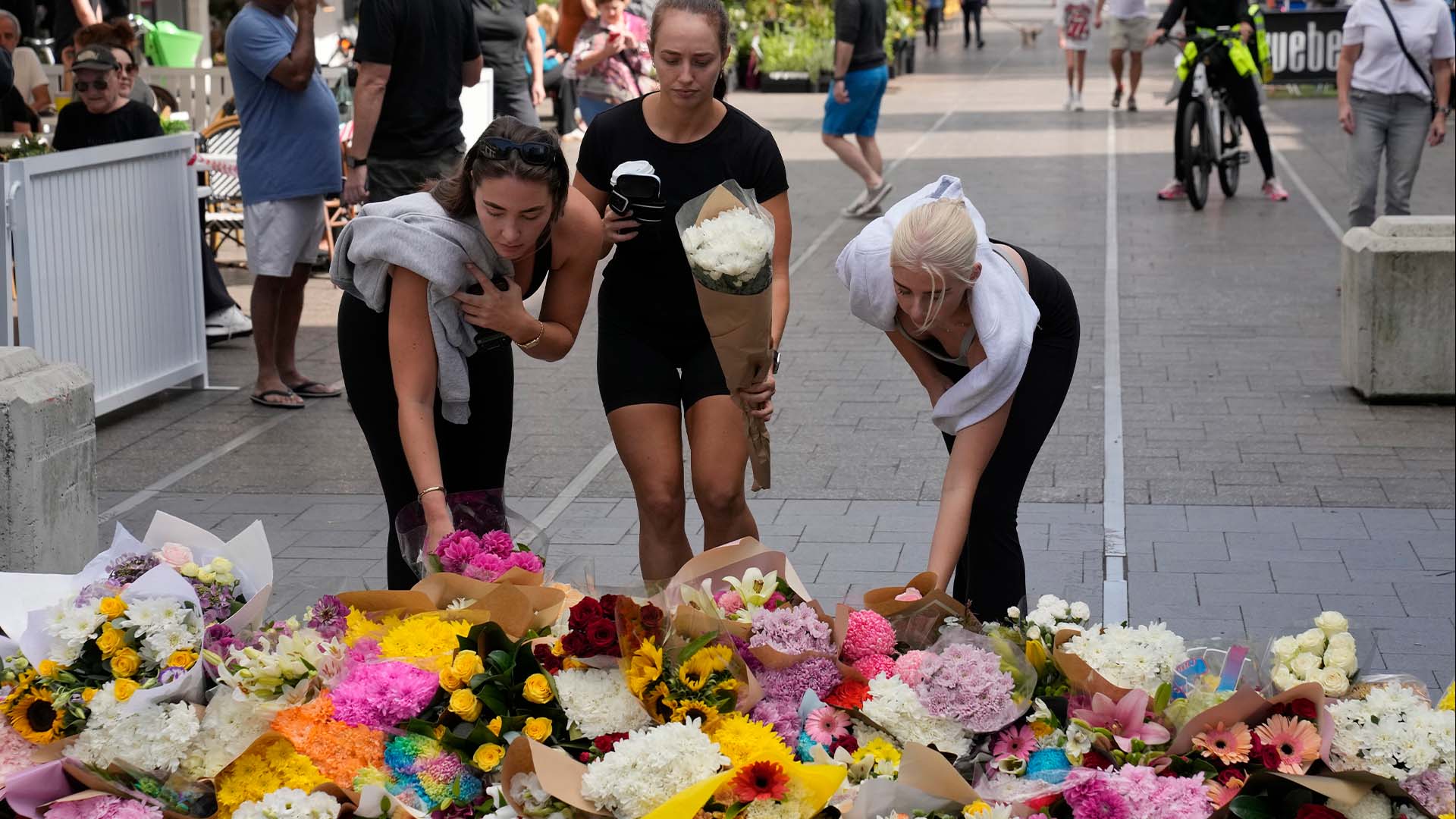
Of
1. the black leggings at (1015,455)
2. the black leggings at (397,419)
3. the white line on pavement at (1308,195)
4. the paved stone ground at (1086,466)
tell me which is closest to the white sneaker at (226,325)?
the paved stone ground at (1086,466)

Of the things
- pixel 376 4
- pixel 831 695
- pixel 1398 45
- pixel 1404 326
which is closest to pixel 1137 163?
pixel 1398 45

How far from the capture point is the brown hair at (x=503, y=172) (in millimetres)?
3293

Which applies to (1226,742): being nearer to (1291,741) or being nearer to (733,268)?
(1291,741)

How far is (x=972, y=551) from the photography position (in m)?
3.77

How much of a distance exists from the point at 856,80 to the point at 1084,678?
990cm

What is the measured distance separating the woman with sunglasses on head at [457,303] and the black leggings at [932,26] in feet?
101

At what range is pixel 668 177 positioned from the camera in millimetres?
3965

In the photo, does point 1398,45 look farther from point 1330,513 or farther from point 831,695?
point 831,695

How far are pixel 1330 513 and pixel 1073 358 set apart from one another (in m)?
2.37

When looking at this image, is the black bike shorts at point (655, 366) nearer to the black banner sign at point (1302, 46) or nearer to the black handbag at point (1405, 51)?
the black handbag at point (1405, 51)

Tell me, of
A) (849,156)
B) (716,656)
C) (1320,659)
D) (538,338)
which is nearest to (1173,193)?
(849,156)

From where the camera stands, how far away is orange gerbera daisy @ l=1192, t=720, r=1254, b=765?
8.08 feet

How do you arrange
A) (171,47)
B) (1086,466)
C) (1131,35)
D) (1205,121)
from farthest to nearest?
(1131,35)
(171,47)
(1205,121)
(1086,466)

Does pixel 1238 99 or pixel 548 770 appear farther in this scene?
pixel 1238 99
